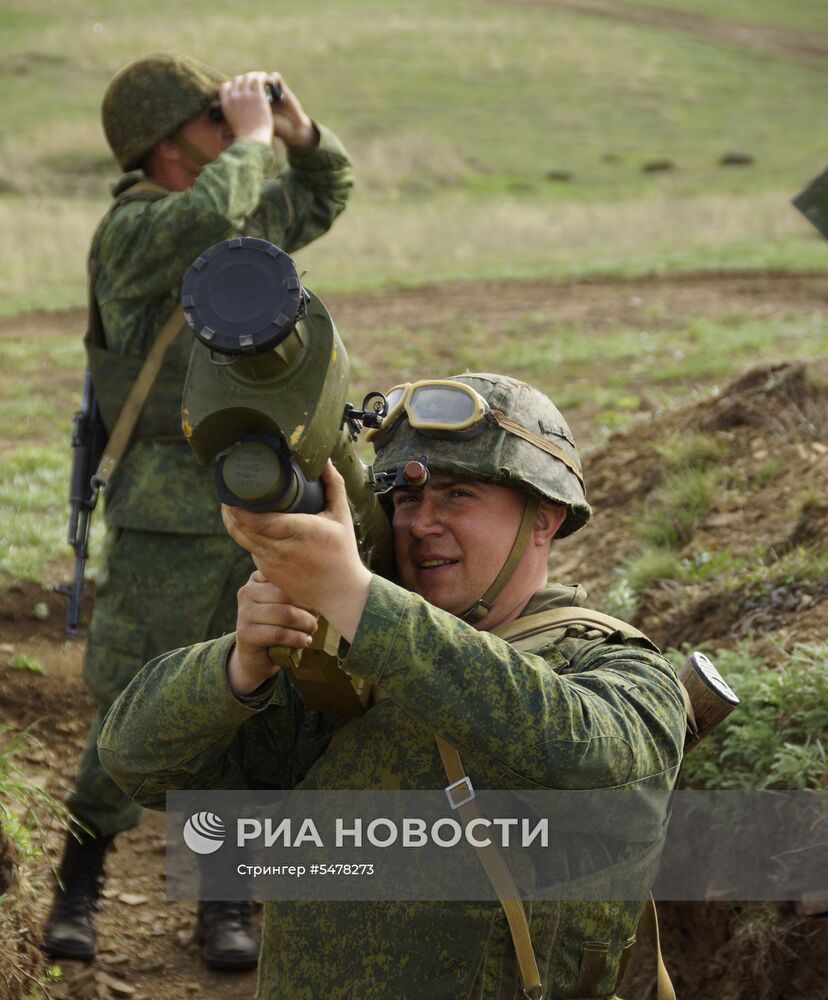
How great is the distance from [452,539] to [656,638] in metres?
2.83

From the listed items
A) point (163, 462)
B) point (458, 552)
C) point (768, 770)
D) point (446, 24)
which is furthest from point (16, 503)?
point (446, 24)

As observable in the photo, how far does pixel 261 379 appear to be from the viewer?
2168mm

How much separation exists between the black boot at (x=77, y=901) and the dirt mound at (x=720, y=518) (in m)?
2.36

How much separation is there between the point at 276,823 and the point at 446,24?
5770 centimetres

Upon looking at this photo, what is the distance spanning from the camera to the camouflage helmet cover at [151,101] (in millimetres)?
4500

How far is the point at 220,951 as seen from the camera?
14.4 feet

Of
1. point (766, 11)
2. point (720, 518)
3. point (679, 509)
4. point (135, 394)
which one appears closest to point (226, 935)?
point (135, 394)

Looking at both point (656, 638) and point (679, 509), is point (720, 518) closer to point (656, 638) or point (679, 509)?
point (679, 509)

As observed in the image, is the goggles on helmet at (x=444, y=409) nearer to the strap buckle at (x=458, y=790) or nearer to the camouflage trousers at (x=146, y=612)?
the strap buckle at (x=458, y=790)

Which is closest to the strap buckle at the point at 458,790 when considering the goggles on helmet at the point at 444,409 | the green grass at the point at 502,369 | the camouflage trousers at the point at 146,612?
the goggles on helmet at the point at 444,409

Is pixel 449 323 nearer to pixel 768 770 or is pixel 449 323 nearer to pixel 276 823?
pixel 768 770

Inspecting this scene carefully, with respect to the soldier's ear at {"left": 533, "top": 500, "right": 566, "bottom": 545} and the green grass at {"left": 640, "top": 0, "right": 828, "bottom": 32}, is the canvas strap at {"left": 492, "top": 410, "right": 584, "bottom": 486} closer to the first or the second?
the soldier's ear at {"left": 533, "top": 500, "right": 566, "bottom": 545}

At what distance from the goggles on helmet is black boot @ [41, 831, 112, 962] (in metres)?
Result: 2.00

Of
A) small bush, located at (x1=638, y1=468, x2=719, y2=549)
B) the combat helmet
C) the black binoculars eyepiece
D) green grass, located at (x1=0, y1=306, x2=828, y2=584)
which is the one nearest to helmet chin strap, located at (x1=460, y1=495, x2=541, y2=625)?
the combat helmet
